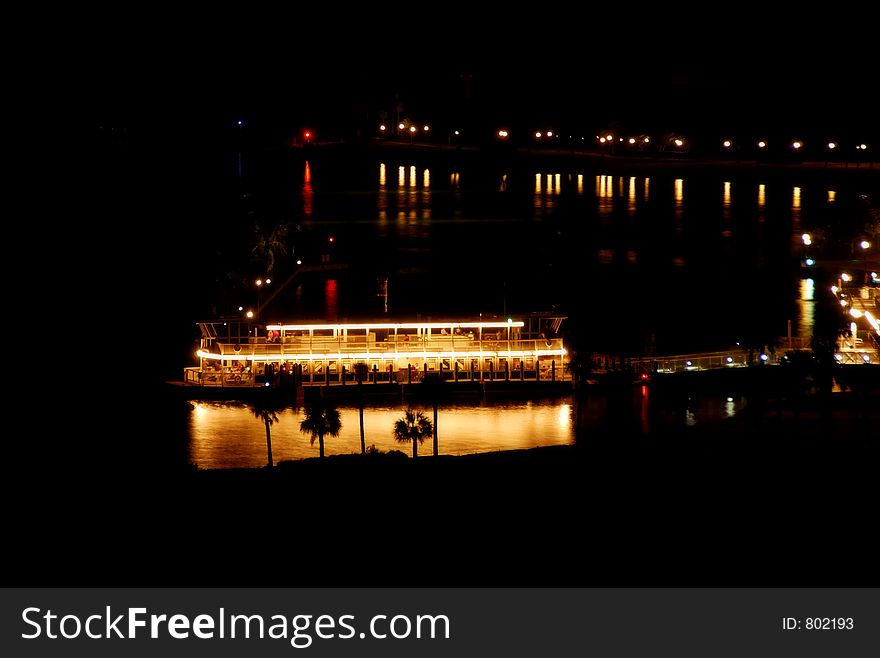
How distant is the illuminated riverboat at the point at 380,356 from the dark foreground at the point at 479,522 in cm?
761

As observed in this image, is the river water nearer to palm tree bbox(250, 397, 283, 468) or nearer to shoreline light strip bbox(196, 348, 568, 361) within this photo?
palm tree bbox(250, 397, 283, 468)

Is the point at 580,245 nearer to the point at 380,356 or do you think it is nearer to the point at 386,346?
the point at 386,346

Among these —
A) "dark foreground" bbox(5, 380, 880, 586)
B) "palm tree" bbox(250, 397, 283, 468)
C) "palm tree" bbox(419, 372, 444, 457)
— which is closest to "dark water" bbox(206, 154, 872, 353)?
"palm tree" bbox(419, 372, 444, 457)

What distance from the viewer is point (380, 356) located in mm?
21359

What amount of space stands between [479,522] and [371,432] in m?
8.13

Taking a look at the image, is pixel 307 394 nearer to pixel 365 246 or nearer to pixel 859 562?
pixel 859 562

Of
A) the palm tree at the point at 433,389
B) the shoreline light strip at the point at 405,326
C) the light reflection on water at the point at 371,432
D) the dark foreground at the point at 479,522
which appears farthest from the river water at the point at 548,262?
the dark foreground at the point at 479,522

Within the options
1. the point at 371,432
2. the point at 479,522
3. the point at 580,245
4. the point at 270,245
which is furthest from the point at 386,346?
the point at 580,245

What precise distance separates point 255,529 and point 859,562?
16.3ft

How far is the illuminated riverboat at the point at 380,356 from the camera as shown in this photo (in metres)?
21.2

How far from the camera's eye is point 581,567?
29.9ft

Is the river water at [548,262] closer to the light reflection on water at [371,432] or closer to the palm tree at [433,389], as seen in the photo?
the light reflection on water at [371,432]

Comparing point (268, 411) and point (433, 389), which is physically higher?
point (433, 389)

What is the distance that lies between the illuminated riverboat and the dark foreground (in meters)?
7.61
